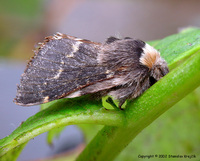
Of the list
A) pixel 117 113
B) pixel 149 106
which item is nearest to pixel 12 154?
pixel 117 113

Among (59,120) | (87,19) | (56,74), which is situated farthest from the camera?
(87,19)

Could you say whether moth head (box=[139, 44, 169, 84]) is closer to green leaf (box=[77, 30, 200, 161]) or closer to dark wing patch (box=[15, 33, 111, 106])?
green leaf (box=[77, 30, 200, 161])

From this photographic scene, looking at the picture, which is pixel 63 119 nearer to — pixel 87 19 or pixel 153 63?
pixel 153 63

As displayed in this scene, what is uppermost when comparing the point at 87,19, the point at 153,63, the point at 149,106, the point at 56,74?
the point at 87,19

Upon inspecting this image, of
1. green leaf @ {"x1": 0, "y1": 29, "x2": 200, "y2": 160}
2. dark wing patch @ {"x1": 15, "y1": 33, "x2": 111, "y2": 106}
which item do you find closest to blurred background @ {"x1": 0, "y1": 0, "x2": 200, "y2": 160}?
dark wing patch @ {"x1": 15, "y1": 33, "x2": 111, "y2": 106}

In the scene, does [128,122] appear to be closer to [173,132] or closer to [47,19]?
[173,132]

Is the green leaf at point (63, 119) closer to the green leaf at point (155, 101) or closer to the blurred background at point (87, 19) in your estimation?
the green leaf at point (155, 101)

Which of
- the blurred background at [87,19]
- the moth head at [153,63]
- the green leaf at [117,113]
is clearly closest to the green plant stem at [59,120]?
the green leaf at [117,113]

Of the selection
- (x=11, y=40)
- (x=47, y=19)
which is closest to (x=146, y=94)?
(x=11, y=40)
